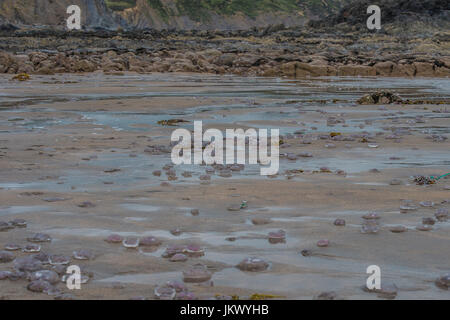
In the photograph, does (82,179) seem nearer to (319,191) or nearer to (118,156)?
(118,156)

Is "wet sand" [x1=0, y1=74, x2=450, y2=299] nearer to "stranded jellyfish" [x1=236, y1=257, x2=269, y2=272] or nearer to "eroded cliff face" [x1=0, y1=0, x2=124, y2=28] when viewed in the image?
"stranded jellyfish" [x1=236, y1=257, x2=269, y2=272]

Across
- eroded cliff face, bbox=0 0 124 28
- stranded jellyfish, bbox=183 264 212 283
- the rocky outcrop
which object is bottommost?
stranded jellyfish, bbox=183 264 212 283

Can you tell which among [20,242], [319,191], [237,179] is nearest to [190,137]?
[237,179]

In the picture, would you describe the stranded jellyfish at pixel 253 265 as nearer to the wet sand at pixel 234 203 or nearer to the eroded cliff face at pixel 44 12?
the wet sand at pixel 234 203

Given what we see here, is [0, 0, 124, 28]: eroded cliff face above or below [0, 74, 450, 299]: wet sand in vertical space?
above

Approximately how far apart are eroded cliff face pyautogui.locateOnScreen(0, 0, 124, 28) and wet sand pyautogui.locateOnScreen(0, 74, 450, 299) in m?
126

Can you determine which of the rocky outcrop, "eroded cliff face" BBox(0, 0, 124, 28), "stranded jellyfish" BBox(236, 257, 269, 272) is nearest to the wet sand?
"stranded jellyfish" BBox(236, 257, 269, 272)

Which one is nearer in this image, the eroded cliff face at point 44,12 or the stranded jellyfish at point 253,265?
the stranded jellyfish at point 253,265

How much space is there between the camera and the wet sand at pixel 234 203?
3.42 m

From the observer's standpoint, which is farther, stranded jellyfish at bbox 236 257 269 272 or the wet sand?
stranded jellyfish at bbox 236 257 269 272

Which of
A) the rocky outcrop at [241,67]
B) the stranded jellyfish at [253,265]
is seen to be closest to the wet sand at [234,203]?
the stranded jellyfish at [253,265]

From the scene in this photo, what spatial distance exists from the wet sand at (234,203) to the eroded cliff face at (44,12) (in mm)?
125861

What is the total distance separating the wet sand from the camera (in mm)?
3418

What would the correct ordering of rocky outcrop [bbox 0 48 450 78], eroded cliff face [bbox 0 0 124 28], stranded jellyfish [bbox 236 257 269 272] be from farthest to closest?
eroded cliff face [bbox 0 0 124 28] < rocky outcrop [bbox 0 48 450 78] < stranded jellyfish [bbox 236 257 269 272]
